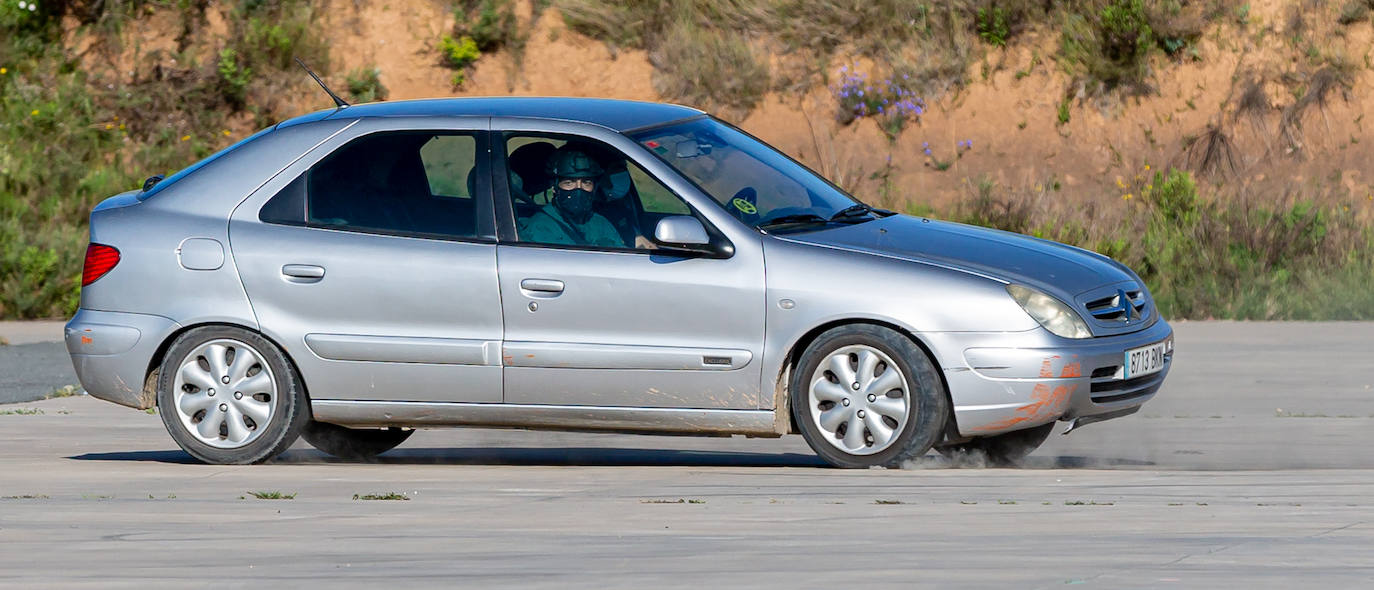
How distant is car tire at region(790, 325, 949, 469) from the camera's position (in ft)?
27.2

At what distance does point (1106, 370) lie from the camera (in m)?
8.38

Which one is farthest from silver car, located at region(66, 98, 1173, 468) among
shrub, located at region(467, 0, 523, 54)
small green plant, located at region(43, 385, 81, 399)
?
shrub, located at region(467, 0, 523, 54)

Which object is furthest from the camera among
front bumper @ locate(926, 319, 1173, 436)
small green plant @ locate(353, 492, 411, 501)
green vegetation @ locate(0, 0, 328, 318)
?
green vegetation @ locate(0, 0, 328, 318)

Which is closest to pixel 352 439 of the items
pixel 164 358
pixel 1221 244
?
pixel 164 358

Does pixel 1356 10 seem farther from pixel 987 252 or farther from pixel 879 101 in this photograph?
pixel 987 252

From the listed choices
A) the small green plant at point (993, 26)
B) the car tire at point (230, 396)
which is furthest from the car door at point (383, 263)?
the small green plant at point (993, 26)

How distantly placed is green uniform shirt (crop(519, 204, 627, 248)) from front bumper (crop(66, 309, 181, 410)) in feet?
5.42

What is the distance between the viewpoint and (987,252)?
338 inches

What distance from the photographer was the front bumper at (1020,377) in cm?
818

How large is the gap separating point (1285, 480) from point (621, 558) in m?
2.91

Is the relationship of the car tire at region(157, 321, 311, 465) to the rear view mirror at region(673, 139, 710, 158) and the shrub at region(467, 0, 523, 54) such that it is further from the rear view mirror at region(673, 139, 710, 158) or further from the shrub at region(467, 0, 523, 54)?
the shrub at region(467, 0, 523, 54)

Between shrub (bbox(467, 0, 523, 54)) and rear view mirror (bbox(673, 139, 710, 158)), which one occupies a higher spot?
rear view mirror (bbox(673, 139, 710, 158))

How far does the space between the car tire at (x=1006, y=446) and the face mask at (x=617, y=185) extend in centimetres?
175

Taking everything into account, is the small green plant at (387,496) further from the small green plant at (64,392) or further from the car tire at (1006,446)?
the small green plant at (64,392)
